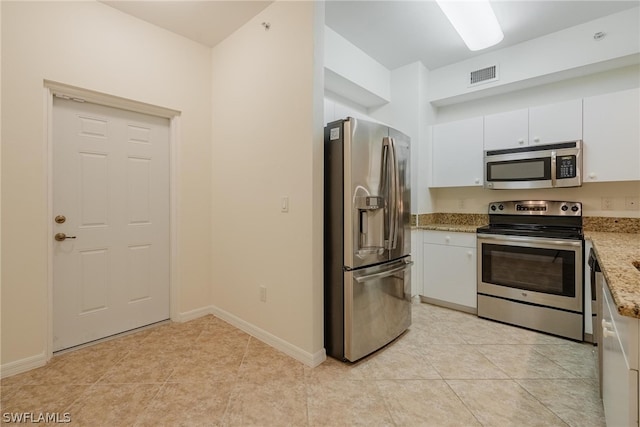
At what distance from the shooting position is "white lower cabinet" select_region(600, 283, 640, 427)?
89 centimetres

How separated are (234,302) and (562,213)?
3.43 metres

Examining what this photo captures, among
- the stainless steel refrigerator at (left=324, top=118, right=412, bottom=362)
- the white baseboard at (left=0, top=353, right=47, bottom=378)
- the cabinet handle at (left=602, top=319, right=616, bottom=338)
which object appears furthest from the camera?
the stainless steel refrigerator at (left=324, top=118, right=412, bottom=362)

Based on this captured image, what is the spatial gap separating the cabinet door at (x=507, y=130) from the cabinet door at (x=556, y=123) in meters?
0.06

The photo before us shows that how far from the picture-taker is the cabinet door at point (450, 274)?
10.1 ft

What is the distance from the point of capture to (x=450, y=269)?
10.5 feet

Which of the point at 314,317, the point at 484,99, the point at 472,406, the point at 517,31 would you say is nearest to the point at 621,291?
the point at 472,406

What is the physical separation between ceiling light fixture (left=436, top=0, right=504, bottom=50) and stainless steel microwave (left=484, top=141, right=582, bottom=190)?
1.13m

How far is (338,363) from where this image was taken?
2.12 m

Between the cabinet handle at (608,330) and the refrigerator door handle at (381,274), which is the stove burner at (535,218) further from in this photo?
the cabinet handle at (608,330)

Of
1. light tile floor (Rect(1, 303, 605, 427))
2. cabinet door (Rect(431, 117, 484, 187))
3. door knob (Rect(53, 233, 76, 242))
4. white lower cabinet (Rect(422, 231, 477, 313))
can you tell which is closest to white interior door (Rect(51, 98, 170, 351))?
door knob (Rect(53, 233, 76, 242))

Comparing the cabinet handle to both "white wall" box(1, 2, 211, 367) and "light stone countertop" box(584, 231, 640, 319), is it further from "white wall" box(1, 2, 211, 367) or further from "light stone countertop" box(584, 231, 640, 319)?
"white wall" box(1, 2, 211, 367)

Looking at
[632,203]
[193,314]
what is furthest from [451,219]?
[193,314]

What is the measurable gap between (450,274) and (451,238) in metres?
0.40

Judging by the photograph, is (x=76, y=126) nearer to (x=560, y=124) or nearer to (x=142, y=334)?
(x=142, y=334)
